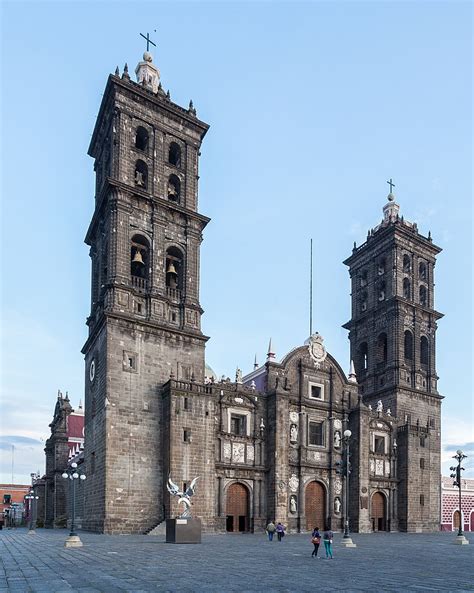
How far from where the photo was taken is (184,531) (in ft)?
97.9

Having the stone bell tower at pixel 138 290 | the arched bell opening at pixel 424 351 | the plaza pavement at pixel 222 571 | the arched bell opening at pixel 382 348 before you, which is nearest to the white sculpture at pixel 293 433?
the stone bell tower at pixel 138 290

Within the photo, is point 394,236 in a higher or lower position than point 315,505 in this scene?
higher

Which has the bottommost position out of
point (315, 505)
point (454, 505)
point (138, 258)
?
point (454, 505)

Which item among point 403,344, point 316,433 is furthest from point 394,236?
point 316,433

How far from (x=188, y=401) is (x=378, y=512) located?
72.0ft

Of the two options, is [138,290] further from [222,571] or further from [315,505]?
[222,571]

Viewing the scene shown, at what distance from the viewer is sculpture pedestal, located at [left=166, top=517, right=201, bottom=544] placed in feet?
97.3

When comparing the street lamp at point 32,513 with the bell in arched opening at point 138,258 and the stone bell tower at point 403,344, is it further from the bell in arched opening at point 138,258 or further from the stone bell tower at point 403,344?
the stone bell tower at point 403,344

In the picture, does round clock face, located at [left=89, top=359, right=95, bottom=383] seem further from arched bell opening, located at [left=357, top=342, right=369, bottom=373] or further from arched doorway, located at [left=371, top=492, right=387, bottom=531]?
arched bell opening, located at [left=357, top=342, right=369, bottom=373]

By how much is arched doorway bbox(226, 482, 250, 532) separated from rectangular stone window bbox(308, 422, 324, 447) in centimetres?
764

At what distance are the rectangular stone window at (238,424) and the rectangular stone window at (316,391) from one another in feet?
22.7

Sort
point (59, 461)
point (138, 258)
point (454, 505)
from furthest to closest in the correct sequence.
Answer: point (59, 461)
point (454, 505)
point (138, 258)

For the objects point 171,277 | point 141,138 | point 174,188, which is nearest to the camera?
point 171,277

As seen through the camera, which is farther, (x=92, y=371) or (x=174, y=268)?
(x=174, y=268)
